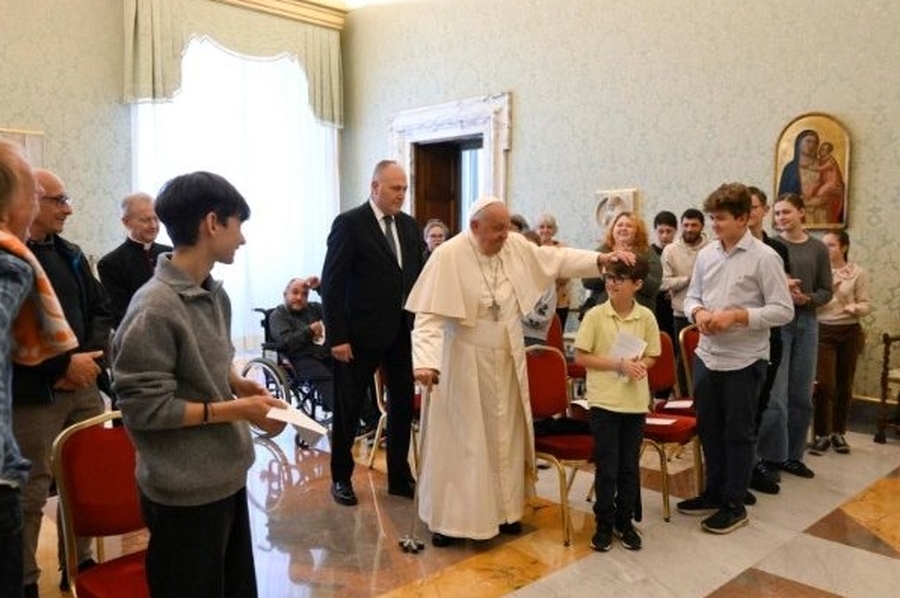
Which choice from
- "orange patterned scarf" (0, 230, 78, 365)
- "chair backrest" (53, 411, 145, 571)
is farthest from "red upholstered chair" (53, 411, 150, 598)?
"orange patterned scarf" (0, 230, 78, 365)

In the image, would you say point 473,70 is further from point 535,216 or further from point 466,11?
point 535,216

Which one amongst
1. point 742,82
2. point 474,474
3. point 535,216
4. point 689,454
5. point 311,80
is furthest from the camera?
point 311,80

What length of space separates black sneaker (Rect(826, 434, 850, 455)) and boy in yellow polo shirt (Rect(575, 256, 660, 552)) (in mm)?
2155

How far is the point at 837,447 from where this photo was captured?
4723 millimetres

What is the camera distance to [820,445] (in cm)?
472

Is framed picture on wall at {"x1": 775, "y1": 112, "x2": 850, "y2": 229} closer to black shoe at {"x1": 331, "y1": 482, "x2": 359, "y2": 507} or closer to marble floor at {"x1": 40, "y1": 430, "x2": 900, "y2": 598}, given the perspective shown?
marble floor at {"x1": 40, "y1": 430, "x2": 900, "y2": 598}

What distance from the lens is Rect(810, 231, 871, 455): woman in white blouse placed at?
4.78 meters

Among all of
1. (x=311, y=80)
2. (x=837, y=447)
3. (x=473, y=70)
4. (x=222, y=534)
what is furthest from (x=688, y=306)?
(x=311, y=80)

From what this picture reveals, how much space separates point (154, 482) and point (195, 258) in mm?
497

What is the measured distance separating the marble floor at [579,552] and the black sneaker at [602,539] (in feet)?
0.18

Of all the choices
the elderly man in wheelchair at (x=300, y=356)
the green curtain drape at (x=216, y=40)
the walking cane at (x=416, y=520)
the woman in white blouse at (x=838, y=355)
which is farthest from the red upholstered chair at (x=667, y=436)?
the green curtain drape at (x=216, y=40)

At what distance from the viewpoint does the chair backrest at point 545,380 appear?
11.6ft

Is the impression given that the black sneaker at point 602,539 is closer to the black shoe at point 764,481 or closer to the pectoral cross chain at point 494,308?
the pectoral cross chain at point 494,308

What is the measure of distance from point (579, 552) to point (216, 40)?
7.03 m
